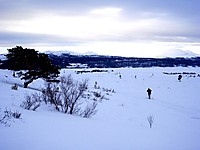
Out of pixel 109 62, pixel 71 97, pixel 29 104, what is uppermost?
pixel 109 62

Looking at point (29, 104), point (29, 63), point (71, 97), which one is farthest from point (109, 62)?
point (29, 104)

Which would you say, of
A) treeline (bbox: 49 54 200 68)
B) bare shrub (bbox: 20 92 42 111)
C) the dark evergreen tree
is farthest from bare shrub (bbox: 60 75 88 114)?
treeline (bbox: 49 54 200 68)

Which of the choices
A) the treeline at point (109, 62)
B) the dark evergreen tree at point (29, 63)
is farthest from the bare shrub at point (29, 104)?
the treeline at point (109, 62)

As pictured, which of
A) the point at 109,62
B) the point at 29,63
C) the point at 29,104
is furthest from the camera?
the point at 109,62

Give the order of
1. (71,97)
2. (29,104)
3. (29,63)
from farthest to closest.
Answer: (29,63) → (71,97) → (29,104)

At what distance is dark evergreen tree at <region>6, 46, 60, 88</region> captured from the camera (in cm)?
2097

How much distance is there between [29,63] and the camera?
21.5m

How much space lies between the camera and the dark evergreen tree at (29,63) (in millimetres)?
20969

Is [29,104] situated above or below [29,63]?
below

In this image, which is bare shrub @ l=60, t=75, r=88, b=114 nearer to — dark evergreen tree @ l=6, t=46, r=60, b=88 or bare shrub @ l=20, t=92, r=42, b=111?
bare shrub @ l=20, t=92, r=42, b=111

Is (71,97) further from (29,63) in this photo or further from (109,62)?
(109,62)

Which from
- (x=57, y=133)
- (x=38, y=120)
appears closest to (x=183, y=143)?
(x=57, y=133)

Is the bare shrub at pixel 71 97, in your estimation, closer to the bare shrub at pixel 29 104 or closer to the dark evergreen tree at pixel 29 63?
the bare shrub at pixel 29 104

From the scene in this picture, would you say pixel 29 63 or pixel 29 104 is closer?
pixel 29 104
